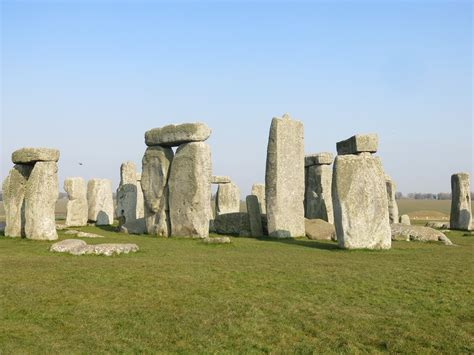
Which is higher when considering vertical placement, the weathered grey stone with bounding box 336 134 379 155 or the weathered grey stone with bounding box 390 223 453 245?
the weathered grey stone with bounding box 336 134 379 155

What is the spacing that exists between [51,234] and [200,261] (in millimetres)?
5813

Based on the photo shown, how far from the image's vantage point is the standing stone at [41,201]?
1424cm

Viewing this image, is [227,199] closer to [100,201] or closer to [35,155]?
[100,201]

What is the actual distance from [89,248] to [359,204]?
676 centimetres

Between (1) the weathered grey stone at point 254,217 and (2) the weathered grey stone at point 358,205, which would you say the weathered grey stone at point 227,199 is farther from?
(2) the weathered grey stone at point 358,205

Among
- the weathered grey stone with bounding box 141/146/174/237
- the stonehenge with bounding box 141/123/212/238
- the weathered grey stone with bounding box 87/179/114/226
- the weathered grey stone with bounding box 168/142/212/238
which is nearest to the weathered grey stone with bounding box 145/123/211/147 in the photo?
the stonehenge with bounding box 141/123/212/238

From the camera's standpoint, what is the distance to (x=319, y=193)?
22.5m

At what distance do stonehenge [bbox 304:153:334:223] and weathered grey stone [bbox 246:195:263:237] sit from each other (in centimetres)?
481

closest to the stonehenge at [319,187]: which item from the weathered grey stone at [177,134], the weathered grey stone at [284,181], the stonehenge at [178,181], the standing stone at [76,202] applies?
the weathered grey stone at [284,181]

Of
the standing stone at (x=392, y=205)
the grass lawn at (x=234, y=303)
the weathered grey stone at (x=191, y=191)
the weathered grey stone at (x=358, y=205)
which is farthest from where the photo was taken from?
the standing stone at (x=392, y=205)

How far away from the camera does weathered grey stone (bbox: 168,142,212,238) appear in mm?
16297

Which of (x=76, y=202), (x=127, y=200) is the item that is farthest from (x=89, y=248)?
(x=76, y=202)

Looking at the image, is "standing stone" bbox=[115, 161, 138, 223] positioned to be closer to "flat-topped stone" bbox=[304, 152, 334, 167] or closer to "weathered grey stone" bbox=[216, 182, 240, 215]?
"weathered grey stone" bbox=[216, 182, 240, 215]

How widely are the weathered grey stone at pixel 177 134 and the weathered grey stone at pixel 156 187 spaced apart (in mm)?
417
